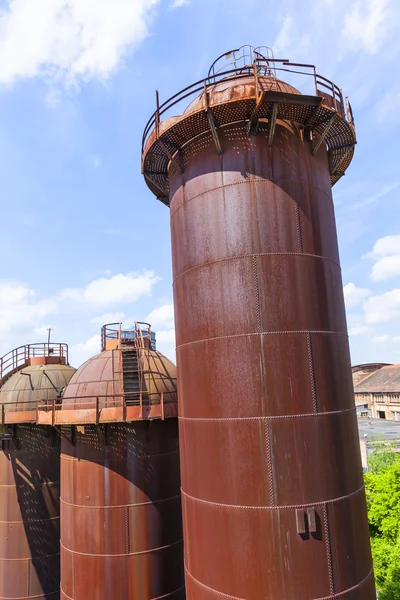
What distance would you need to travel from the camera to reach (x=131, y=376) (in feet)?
49.1

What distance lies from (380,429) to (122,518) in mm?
48278

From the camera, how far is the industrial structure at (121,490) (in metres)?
13.5

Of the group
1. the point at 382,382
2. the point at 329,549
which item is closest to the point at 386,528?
the point at 329,549

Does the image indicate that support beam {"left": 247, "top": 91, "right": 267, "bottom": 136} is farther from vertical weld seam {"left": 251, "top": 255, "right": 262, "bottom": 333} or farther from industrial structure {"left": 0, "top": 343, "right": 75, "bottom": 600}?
industrial structure {"left": 0, "top": 343, "right": 75, "bottom": 600}

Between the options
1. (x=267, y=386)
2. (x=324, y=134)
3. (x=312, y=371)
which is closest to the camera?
(x=267, y=386)

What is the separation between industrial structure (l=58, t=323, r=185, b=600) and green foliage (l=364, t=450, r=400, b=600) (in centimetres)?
813

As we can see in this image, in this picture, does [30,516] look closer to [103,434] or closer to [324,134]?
[103,434]

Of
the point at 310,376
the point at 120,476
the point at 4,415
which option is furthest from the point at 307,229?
the point at 4,415

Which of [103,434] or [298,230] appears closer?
[298,230]

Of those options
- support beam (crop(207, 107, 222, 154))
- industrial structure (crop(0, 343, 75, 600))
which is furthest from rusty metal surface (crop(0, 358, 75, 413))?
support beam (crop(207, 107, 222, 154))

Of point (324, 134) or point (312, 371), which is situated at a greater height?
point (324, 134)

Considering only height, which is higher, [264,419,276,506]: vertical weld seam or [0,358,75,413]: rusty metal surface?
[0,358,75,413]: rusty metal surface

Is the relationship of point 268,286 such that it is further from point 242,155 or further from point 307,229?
point 242,155

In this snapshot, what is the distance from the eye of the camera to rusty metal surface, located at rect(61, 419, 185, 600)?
13.5 metres
